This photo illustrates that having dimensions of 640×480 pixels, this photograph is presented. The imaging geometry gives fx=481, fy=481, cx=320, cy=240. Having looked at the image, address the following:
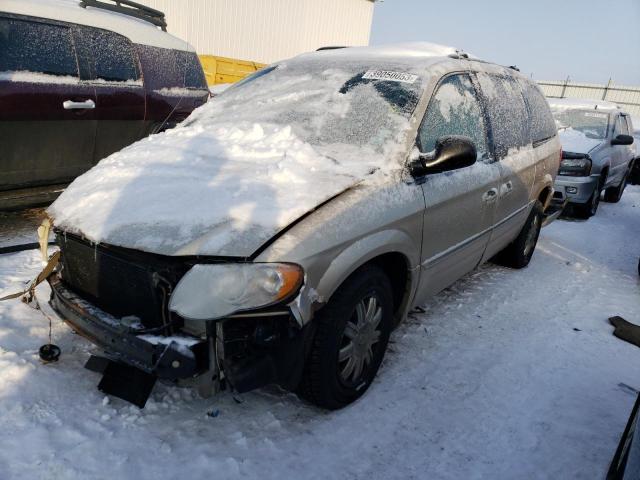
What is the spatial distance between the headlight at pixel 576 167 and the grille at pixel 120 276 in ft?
22.4

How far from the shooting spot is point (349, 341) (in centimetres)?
241

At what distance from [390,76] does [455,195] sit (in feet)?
2.74

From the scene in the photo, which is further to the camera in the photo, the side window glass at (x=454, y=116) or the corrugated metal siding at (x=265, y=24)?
the corrugated metal siding at (x=265, y=24)

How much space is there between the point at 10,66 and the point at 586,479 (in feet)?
15.5

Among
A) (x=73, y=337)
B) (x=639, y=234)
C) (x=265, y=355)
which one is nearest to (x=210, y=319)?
(x=265, y=355)

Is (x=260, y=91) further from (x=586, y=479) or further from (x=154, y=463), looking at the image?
(x=586, y=479)

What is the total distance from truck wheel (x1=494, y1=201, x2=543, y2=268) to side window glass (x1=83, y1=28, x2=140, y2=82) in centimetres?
409

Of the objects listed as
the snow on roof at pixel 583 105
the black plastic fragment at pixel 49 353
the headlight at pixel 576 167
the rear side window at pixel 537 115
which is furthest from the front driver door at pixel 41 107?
the snow on roof at pixel 583 105

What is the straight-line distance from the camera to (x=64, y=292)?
237 cm

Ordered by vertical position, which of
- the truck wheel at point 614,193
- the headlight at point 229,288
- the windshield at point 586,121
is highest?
the windshield at point 586,121

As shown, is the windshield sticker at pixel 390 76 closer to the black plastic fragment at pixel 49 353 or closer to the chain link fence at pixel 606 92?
the black plastic fragment at pixel 49 353

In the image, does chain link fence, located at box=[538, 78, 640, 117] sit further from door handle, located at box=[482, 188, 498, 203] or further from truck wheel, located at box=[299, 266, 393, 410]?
truck wheel, located at box=[299, 266, 393, 410]

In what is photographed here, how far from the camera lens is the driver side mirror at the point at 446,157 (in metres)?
2.57

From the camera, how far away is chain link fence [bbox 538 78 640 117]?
2647cm
